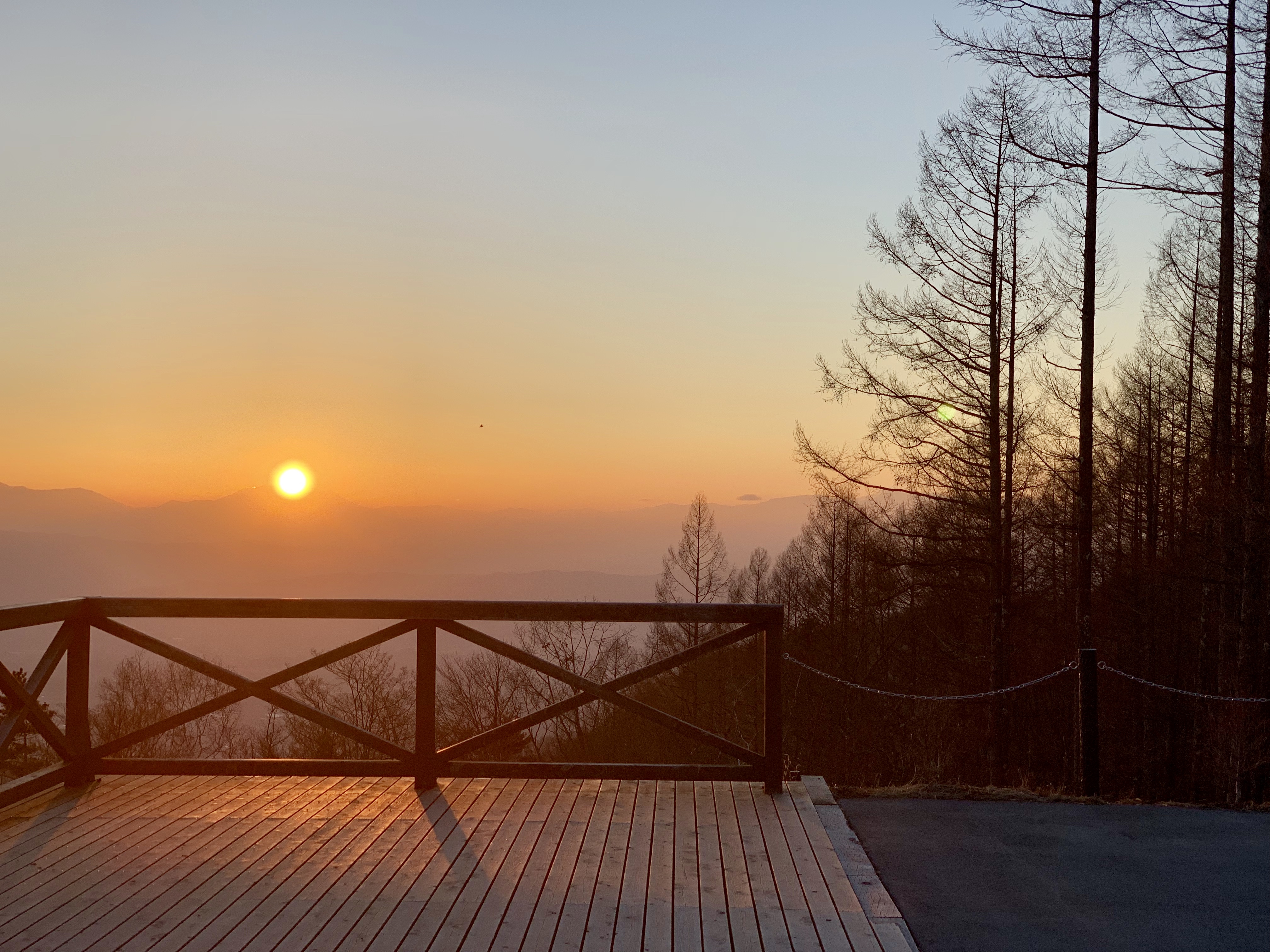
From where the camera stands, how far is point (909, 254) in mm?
14812

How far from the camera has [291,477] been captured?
58.0 m

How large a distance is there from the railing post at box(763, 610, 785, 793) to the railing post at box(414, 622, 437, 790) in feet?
6.01

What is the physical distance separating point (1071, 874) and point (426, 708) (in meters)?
3.38

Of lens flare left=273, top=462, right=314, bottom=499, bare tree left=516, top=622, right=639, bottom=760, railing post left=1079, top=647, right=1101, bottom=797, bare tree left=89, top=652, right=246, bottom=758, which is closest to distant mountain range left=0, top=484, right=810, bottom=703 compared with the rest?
lens flare left=273, top=462, right=314, bottom=499

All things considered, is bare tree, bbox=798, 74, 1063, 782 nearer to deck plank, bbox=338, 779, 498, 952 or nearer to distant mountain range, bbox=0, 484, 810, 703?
deck plank, bbox=338, 779, 498, 952

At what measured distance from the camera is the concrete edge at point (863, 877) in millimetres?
3529

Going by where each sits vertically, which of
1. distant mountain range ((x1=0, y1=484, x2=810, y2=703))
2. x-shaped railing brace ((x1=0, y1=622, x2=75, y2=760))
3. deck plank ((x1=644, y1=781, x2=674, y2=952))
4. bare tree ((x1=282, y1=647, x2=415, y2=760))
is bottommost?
distant mountain range ((x1=0, y1=484, x2=810, y2=703))

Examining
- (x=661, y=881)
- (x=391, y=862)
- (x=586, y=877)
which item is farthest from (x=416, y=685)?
(x=661, y=881)

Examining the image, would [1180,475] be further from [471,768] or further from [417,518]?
[417,518]

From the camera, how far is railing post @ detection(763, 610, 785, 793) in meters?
5.46

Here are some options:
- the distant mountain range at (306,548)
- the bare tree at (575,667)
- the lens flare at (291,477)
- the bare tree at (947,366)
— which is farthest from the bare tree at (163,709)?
the distant mountain range at (306,548)

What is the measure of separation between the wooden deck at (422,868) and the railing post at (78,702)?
132 mm

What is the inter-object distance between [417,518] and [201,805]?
169 m

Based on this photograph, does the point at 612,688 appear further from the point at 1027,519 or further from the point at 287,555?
the point at 287,555
